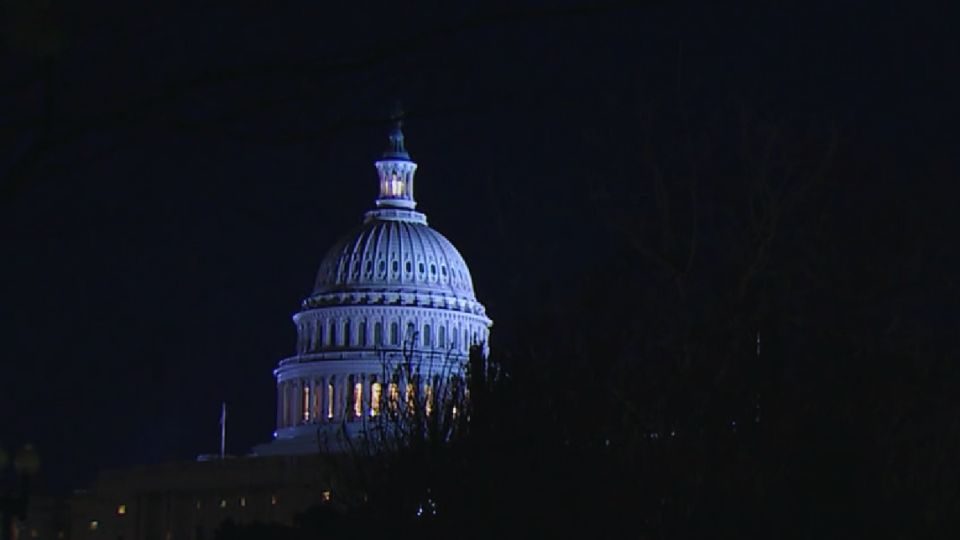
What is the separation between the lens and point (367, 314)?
135 m

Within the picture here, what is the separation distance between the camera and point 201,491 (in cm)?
12094

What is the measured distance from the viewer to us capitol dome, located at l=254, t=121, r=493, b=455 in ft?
438

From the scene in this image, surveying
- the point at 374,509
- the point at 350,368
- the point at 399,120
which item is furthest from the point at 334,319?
the point at 399,120

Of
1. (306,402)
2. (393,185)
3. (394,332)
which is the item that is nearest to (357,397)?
(394,332)

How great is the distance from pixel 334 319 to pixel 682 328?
109 m

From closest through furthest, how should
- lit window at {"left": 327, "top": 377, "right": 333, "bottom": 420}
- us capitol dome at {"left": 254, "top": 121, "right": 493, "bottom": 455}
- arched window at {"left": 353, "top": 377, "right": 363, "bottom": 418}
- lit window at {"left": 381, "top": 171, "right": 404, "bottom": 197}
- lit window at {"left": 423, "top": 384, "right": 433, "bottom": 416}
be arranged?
lit window at {"left": 423, "top": 384, "right": 433, "bottom": 416} < arched window at {"left": 353, "top": 377, "right": 363, "bottom": 418} < us capitol dome at {"left": 254, "top": 121, "right": 493, "bottom": 455} < lit window at {"left": 327, "top": 377, "right": 333, "bottom": 420} < lit window at {"left": 381, "top": 171, "right": 404, "bottom": 197}

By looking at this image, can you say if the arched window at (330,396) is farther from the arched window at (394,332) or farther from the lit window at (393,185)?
the lit window at (393,185)

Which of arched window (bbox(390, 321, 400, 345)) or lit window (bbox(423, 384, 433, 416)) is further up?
arched window (bbox(390, 321, 400, 345))

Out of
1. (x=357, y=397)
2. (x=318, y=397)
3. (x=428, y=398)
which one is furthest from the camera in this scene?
(x=318, y=397)

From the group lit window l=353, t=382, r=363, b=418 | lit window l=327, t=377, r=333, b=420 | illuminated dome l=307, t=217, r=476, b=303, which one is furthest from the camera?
illuminated dome l=307, t=217, r=476, b=303

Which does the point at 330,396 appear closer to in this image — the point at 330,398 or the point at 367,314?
the point at 330,398

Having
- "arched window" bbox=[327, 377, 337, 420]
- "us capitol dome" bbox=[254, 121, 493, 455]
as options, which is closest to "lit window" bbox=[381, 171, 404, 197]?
"us capitol dome" bbox=[254, 121, 493, 455]

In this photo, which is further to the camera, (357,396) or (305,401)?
(305,401)

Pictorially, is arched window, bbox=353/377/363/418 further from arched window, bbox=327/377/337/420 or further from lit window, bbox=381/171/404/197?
lit window, bbox=381/171/404/197
